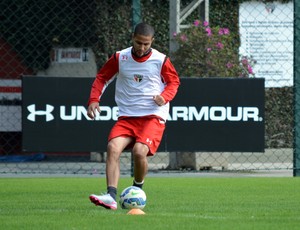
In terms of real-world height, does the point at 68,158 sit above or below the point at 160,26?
below

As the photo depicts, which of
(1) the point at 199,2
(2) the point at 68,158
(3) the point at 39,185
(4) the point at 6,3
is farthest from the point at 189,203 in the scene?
(4) the point at 6,3

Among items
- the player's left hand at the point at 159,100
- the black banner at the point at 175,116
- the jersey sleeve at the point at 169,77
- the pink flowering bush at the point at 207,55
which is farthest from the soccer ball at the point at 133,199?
the pink flowering bush at the point at 207,55

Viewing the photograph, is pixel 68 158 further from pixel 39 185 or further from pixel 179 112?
pixel 39 185

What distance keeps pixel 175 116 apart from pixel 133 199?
564cm

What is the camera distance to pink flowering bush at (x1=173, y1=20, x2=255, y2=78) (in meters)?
17.5

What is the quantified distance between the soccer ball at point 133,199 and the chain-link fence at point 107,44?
8.83 m

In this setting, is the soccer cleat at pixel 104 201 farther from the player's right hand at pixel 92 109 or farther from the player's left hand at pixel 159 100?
the player's left hand at pixel 159 100

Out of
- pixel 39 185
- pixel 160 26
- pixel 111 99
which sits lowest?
pixel 39 185

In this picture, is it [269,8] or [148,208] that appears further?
[269,8]

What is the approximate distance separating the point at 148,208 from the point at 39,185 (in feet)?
12.0

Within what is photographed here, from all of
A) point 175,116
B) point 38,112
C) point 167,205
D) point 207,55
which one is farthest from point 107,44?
point 167,205

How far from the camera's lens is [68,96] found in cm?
1488

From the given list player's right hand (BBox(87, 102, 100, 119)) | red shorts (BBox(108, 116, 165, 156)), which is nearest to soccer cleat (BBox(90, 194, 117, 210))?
red shorts (BBox(108, 116, 165, 156))

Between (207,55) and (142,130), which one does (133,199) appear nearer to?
(142,130)
